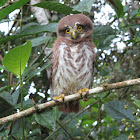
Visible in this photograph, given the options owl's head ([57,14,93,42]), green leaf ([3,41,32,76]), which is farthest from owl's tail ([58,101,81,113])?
green leaf ([3,41,32,76])

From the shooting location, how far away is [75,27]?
3293 millimetres

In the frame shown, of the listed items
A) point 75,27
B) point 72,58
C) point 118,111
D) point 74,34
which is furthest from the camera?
point 75,27

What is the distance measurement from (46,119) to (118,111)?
118cm

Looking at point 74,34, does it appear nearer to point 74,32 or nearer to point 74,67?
point 74,32

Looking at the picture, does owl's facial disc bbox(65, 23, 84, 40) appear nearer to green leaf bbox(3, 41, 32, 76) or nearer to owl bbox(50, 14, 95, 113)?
owl bbox(50, 14, 95, 113)

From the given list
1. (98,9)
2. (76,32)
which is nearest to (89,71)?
(76,32)

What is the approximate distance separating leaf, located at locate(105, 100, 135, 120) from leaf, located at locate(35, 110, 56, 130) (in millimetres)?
1029

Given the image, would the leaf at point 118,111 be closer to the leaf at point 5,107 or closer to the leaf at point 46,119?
the leaf at point 46,119

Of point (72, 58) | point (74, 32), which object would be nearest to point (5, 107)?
point (72, 58)

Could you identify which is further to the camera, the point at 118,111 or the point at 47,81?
the point at 47,81

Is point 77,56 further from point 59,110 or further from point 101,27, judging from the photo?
point 59,110

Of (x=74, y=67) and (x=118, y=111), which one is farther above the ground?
(x=74, y=67)

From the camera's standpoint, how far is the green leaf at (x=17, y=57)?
1.44 meters

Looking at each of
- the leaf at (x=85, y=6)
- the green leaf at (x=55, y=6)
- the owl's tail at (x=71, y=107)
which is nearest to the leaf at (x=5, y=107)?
the green leaf at (x=55, y=6)
